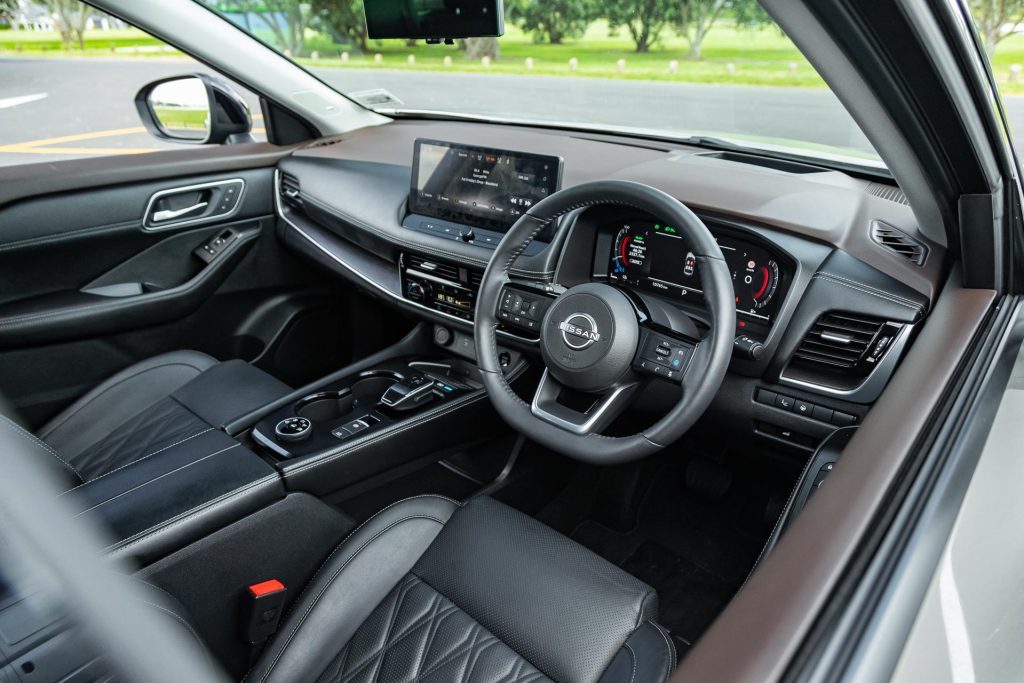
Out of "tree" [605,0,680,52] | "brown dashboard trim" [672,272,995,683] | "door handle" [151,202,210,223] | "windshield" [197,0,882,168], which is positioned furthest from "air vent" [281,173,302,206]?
"brown dashboard trim" [672,272,995,683]

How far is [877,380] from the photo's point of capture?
5.40ft

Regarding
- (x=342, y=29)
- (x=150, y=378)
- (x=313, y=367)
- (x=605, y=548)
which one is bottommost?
(x=605, y=548)

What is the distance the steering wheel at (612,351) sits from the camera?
151cm

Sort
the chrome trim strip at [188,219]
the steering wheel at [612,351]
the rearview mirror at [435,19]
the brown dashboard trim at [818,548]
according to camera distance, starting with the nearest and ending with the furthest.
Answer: the brown dashboard trim at [818,548] < the rearview mirror at [435,19] < the steering wheel at [612,351] < the chrome trim strip at [188,219]

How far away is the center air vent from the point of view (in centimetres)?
165

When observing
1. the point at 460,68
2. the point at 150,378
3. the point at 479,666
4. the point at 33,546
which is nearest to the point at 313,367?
the point at 150,378

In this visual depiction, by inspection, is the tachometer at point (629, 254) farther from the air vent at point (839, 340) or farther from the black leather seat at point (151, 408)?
the black leather seat at point (151, 408)

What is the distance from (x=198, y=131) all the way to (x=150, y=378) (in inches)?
40.8

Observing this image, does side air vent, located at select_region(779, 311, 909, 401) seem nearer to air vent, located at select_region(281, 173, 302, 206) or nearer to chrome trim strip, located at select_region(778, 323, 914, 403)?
chrome trim strip, located at select_region(778, 323, 914, 403)

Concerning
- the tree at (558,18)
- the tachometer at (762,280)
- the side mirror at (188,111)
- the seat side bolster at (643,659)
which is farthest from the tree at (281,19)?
the seat side bolster at (643,659)

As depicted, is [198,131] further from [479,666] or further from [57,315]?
[479,666]

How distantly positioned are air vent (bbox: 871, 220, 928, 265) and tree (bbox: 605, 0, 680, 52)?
56.7 inches

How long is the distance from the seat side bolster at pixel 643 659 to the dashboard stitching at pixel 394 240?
2.87 feet

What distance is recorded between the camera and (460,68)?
247 centimetres
